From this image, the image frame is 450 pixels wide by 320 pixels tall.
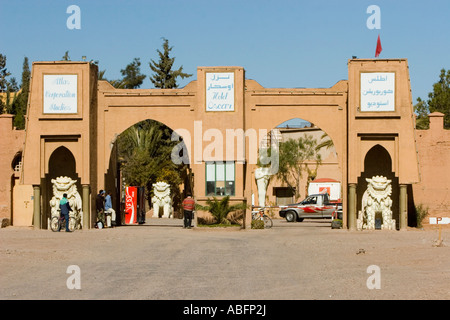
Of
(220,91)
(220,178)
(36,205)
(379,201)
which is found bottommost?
(36,205)

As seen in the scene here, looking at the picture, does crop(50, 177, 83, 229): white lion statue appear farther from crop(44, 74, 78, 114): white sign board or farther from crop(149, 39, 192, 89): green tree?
crop(149, 39, 192, 89): green tree

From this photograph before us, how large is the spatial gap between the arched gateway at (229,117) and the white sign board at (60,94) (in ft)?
0.14

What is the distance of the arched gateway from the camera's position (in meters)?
35.9

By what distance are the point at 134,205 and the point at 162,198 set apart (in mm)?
16631

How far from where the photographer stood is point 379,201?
36094 mm

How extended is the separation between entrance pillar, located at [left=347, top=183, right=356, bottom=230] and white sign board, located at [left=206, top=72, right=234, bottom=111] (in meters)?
6.15

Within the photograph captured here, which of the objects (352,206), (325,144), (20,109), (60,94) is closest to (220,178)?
(352,206)

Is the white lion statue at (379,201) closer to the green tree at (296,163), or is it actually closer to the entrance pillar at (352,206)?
the entrance pillar at (352,206)

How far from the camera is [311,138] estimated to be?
2911 inches

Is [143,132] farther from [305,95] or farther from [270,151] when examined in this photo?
[305,95]

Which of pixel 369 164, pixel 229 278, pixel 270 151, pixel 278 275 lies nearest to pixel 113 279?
pixel 229 278

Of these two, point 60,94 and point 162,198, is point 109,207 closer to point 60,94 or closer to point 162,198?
point 60,94
